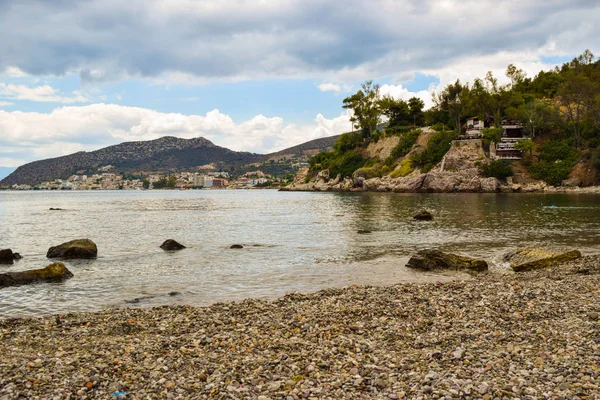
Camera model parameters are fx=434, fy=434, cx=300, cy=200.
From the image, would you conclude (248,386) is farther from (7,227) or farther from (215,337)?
(7,227)

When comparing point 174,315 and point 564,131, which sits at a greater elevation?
point 564,131

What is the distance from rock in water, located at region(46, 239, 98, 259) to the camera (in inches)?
1158

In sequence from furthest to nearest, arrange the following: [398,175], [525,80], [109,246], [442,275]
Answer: [525,80]
[398,175]
[109,246]
[442,275]

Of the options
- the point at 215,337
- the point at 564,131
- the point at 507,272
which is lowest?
the point at 507,272

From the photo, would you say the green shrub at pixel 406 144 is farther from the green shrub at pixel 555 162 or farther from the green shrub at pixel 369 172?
the green shrub at pixel 555 162

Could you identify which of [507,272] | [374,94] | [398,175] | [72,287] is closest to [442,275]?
[507,272]

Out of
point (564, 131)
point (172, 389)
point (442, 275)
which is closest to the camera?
point (172, 389)

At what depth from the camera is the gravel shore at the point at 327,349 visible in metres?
8.51

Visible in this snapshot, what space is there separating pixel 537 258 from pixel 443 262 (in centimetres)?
491

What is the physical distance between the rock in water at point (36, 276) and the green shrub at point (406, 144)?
456 ft

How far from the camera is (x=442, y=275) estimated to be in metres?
22.9

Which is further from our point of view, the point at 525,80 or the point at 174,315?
the point at 525,80

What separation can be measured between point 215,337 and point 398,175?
135488 millimetres

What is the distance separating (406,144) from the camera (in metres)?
152
